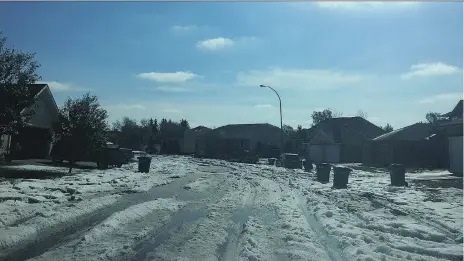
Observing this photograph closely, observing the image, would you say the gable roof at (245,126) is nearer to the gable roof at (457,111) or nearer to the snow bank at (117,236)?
the gable roof at (457,111)

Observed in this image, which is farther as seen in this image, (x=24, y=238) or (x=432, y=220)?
(x=432, y=220)

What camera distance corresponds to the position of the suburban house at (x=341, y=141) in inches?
2029

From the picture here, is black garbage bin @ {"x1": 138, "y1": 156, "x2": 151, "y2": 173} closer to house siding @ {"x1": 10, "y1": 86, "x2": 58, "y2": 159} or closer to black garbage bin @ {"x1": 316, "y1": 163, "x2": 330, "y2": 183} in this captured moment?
house siding @ {"x1": 10, "y1": 86, "x2": 58, "y2": 159}

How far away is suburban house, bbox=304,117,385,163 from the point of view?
51.5 meters

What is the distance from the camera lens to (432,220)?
9320mm

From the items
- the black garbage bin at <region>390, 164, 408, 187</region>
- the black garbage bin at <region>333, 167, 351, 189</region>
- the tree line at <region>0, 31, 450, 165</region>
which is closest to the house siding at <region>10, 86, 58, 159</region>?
the tree line at <region>0, 31, 450, 165</region>

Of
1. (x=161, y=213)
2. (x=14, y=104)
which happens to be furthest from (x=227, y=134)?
(x=161, y=213)

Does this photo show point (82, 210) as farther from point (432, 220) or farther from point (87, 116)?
point (87, 116)

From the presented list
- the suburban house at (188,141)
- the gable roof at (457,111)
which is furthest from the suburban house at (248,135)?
the gable roof at (457,111)

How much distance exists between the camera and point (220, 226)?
26.8 ft

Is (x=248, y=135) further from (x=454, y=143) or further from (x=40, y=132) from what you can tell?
(x=454, y=143)

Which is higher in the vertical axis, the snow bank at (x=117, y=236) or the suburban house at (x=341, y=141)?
the suburban house at (x=341, y=141)

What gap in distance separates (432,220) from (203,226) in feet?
18.5

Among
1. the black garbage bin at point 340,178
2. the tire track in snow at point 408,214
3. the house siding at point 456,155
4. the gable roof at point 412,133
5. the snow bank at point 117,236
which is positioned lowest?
the snow bank at point 117,236
